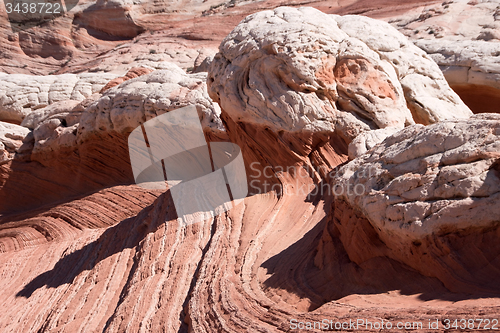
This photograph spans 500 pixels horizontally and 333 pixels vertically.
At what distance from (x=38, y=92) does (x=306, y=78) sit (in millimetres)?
8445

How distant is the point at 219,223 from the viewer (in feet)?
19.1

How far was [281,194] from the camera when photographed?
5.82 meters

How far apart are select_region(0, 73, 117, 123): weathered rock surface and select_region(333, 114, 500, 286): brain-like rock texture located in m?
9.55

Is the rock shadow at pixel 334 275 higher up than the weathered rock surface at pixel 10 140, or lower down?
lower down

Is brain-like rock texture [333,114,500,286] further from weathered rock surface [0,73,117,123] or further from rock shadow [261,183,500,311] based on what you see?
weathered rock surface [0,73,117,123]

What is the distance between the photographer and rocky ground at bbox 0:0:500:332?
3275 mm

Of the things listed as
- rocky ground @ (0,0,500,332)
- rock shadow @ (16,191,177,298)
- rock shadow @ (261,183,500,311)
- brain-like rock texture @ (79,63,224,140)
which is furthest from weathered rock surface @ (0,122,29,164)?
rock shadow @ (261,183,500,311)

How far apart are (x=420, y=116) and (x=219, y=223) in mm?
3224

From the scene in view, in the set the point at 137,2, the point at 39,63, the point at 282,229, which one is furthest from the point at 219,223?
the point at 137,2

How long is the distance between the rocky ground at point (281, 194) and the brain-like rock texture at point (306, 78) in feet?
0.07

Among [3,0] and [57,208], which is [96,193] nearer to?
[57,208]

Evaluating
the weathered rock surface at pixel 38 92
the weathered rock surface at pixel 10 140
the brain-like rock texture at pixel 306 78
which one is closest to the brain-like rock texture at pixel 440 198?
the brain-like rock texture at pixel 306 78

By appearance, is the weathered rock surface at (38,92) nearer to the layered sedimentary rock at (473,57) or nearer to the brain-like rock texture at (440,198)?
the layered sedimentary rock at (473,57)

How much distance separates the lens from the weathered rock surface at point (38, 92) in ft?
39.0
